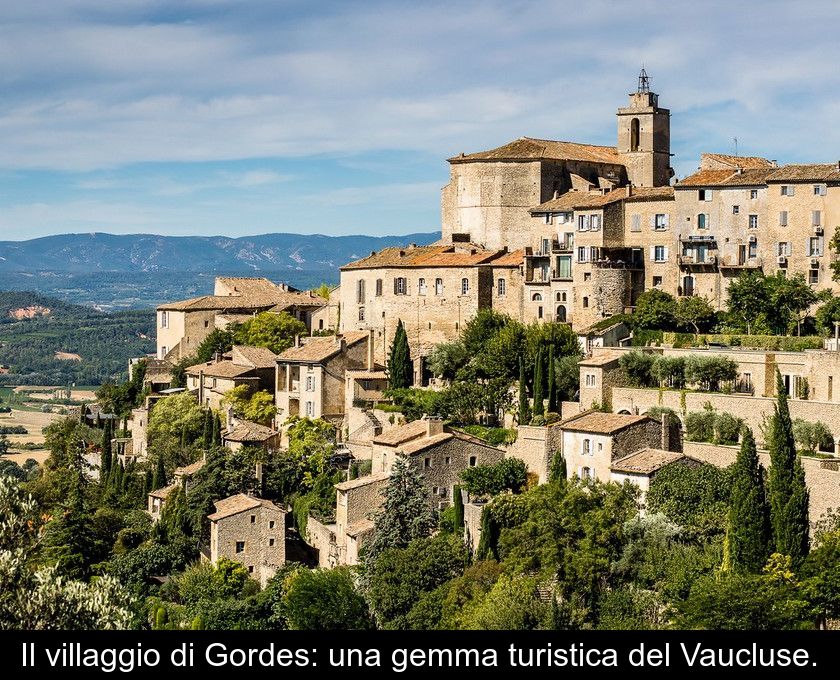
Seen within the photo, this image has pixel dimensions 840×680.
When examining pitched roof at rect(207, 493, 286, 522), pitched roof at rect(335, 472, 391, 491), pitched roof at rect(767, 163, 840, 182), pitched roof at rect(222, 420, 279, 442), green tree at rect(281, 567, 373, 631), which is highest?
pitched roof at rect(767, 163, 840, 182)

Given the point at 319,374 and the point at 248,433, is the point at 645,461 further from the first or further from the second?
the point at 248,433

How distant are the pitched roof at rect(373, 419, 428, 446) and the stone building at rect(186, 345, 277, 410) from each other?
1246cm

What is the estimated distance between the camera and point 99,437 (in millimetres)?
72000

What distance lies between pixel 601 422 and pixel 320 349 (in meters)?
17.5

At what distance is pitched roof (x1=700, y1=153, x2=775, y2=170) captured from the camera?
6425 cm

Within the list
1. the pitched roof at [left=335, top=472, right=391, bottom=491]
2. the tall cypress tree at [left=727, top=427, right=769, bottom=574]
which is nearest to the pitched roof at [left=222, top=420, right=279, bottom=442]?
the pitched roof at [left=335, top=472, right=391, bottom=491]

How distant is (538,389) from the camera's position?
176 feet

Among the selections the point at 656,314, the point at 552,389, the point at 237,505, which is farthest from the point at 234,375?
the point at 656,314

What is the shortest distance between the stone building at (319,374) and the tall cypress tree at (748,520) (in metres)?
22.7

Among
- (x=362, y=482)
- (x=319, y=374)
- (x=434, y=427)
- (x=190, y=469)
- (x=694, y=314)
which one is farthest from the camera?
(x=319, y=374)

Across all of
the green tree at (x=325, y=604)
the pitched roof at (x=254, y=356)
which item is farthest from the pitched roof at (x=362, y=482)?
the pitched roof at (x=254, y=356)

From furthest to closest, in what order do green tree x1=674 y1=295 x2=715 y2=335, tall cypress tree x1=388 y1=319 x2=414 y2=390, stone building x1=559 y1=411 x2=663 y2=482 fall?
tall cypress tree x1=388 y1=319 x2=414 y2=390, green tree x1=674 y1=295 x2=715 y2=335, stone building x1=559 y1=411 x2=663 y2=482
